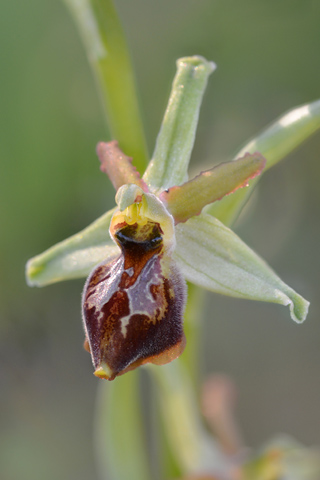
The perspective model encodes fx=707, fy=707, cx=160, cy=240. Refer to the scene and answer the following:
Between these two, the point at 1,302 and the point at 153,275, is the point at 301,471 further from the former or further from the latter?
the point at 1,302

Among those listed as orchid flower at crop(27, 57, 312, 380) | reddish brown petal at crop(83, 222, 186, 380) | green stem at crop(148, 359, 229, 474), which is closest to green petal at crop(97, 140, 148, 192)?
orchid flower at crop(27, 57, 312, 380)

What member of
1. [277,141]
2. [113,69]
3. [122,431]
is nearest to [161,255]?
[277,141]

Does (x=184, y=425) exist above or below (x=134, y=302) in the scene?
below

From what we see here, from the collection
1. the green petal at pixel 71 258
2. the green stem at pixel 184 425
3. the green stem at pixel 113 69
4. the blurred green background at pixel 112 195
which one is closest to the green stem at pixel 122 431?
the green stem at pixel 184 425

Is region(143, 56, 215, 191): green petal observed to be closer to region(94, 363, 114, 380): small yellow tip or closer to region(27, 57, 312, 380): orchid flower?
region(27, 57, 312, 380): orchid flower

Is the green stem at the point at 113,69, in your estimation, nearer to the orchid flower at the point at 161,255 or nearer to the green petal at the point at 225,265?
the orchid flower at the point at 161,255

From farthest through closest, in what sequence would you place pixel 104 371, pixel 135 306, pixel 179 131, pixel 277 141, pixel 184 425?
pixel 184 425
pixel 277 141
pixel 179 131
pixel 135 306
pixel 104 371

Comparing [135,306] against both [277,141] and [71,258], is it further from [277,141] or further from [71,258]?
[277,141]
